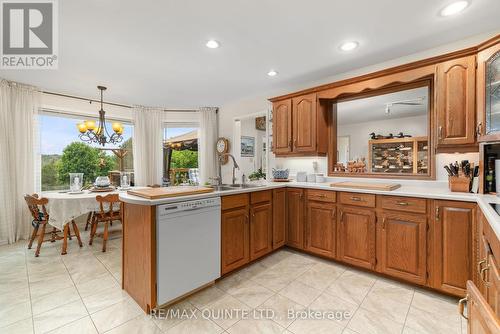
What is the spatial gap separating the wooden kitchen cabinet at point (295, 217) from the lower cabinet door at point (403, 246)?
876 mm

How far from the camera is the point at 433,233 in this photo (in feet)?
6.28

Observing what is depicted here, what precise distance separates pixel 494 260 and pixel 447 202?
911 mm

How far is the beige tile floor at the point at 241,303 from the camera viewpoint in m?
1.59

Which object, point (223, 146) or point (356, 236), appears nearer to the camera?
point (356, 236)

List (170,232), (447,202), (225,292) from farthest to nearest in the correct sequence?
(225,292), (447,202), (170,232)

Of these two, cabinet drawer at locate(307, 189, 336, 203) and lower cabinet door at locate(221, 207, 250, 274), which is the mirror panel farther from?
lower cabinet door at locate(221, 207, 250, 274)

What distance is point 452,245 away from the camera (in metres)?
1.83

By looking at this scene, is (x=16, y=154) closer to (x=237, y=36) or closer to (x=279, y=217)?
(x=237, y=36)

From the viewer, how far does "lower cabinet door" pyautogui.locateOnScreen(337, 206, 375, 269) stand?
225 centimetres

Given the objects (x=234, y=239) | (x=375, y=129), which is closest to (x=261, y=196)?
(x=234, y=239)

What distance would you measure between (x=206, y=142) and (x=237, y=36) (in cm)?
285

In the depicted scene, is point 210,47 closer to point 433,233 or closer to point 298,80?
point 298,80

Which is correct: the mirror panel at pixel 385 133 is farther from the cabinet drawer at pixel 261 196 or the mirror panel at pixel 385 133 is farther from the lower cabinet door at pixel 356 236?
the cabinet drawer at pixel 261 196

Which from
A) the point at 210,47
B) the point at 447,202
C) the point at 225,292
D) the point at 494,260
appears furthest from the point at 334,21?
the point at 225,292
